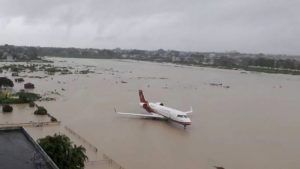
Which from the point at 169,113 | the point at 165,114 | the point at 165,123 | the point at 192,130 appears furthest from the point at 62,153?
the point at 165,114

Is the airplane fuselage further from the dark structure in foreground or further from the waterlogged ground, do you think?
the dark structure in foreground

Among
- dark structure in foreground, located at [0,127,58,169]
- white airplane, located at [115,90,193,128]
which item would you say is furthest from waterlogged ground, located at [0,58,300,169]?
dark structure in foreground, located at [0,127,58,169]

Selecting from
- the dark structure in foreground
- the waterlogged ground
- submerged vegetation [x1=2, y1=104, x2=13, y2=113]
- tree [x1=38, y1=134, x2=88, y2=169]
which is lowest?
the waterlogged ground

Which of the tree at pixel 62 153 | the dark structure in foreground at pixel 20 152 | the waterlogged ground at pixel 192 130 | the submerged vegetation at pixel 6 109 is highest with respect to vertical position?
the dark structure in foreground at pixel 20 152

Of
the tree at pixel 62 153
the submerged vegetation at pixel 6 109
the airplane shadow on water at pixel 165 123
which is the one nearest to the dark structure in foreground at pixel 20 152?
the tree at pixel 62 153

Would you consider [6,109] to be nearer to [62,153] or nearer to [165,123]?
[165,123]

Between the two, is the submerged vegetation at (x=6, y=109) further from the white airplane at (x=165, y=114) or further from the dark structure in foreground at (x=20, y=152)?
the dark structure in foreground at (x=20, y=152)
